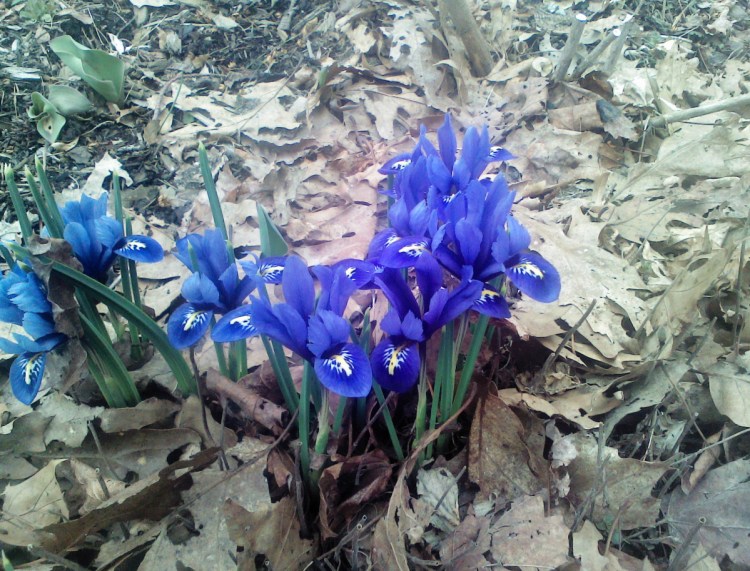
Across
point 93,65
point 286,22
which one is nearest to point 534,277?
point 93,65

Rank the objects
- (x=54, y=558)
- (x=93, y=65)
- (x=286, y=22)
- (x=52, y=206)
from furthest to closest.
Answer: (x=286, y=22) → (x=93, y=65) → (x=52, y=206) → (x=54, y=558)

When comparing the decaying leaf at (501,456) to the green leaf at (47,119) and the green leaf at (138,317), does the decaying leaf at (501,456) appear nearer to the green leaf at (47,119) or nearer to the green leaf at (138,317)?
the green leaf at (138,317)

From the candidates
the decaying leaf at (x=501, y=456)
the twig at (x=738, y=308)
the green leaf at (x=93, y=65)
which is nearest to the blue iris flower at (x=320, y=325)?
the decaying leaf at (x=501, y=456)

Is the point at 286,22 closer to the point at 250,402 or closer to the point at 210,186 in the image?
the point at 210,186

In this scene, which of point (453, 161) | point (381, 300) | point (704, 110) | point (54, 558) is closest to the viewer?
point (54, 558)

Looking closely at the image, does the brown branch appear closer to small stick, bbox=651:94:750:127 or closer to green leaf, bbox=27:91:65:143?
green leaf, bbox=27:91:65:143

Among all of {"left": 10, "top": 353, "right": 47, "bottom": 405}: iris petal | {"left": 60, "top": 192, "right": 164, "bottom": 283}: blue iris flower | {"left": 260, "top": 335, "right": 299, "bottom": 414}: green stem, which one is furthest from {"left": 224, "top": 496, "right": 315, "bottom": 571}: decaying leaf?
{"left": 60, "top": 192, "right": 164, "bottom": 283}: blue iris flower

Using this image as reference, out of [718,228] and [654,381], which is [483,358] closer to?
[654,381]
